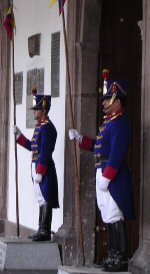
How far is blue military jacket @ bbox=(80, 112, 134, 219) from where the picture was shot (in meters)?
8.01

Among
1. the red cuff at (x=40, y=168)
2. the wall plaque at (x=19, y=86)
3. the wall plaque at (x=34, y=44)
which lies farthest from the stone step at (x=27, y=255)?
the wall plaque at (x=19, y=86)

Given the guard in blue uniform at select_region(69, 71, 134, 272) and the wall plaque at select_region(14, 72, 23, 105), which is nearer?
the guard in blue uniform at select_region(69, 71, 134, 272)

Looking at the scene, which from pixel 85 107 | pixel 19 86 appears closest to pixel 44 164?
pixel 85 107

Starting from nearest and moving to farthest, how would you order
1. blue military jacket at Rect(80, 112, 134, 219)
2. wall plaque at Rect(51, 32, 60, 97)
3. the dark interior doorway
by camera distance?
1. blue military jacket at Rect(80, 112, 134, 219)
2. the dark interior doorway
3. wall plaque at Rect(51, 32, 60, 97)

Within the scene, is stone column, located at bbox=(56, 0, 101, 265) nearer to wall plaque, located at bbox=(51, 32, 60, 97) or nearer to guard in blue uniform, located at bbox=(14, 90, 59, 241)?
guard in blue uniform, located at bbox=(14, 90, 59, 241)

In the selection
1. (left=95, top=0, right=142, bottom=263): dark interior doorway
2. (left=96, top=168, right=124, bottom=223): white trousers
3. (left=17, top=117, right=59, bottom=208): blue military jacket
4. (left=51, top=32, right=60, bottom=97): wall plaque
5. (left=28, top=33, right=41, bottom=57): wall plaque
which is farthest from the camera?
(left=28, top=33, right=41, bottom=57): wall plaque

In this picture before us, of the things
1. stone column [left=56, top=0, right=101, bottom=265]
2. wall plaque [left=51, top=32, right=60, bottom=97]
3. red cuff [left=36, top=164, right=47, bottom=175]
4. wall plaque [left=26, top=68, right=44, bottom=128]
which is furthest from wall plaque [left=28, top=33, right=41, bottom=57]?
red cuff [left=36, top=164, right=47, bottom=175]

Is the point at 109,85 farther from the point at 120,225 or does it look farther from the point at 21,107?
the point at 21,107

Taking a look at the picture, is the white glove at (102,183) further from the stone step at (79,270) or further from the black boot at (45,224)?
the black boot at (45,224)

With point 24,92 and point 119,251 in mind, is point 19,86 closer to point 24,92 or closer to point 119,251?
point 24,92

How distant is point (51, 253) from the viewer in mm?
10211

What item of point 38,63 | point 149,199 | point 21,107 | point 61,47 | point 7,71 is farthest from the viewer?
point 7,71

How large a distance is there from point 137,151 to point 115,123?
2254 mm

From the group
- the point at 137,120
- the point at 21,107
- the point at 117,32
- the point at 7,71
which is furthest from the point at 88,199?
the point at 7,71
